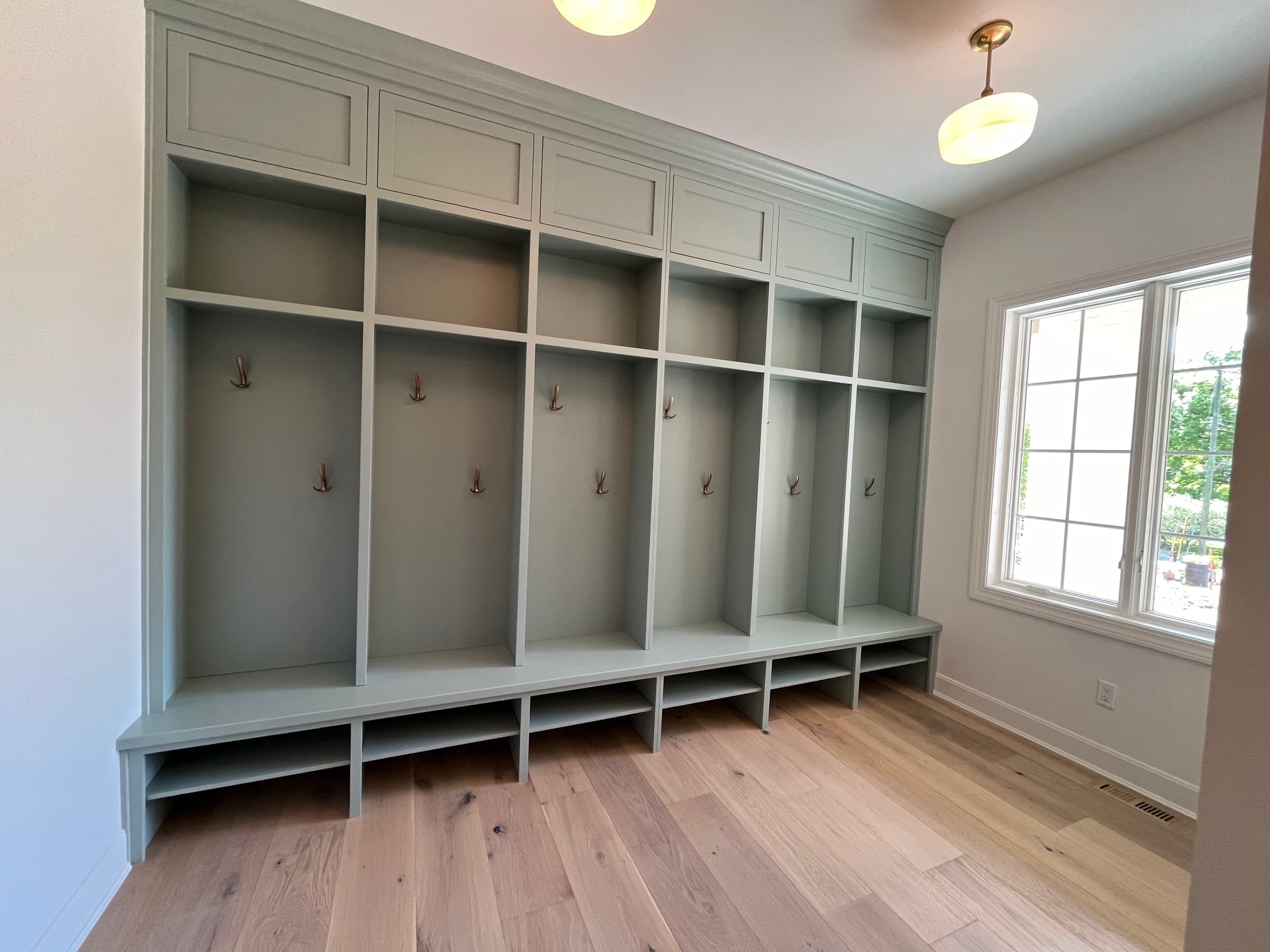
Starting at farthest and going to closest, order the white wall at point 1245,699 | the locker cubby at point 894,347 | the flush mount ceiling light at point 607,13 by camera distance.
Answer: the locker cubby at point 894,347 < the flush mount ceiling light at point 607,13 < the white wall at point 1245,699

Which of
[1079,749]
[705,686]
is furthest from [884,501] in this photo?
[705,686]

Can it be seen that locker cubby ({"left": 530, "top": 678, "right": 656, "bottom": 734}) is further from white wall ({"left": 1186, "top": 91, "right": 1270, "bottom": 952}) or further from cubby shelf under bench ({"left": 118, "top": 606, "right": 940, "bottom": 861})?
white wall ({"left": 1186, "top": 91, "right": 1270, "bottom": 952})

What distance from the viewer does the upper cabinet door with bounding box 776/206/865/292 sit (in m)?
2.58

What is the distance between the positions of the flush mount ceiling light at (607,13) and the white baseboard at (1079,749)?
3092 millimetres

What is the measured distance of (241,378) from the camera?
6.20 ft

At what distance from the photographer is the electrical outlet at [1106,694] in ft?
7.36

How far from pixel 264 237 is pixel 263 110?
42 cm

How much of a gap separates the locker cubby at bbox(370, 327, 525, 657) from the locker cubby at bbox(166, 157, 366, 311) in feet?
Result: 1.02

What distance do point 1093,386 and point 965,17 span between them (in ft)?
5.71

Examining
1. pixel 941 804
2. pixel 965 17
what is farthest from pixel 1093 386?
pixel 941 804

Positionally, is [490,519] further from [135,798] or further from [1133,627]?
[1133,627]

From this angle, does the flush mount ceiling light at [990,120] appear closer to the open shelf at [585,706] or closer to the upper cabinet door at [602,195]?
the upper cabinet door at [602,195]

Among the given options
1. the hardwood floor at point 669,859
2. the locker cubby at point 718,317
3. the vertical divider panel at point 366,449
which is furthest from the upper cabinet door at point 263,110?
the hardwood floor at point 669,859

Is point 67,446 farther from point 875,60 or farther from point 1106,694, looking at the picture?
point 1106,694
